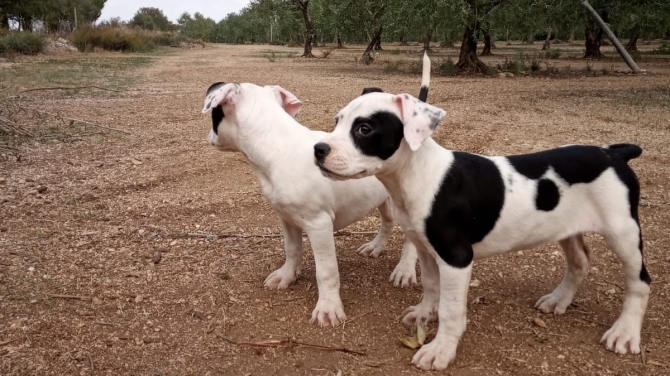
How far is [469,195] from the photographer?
119 inches

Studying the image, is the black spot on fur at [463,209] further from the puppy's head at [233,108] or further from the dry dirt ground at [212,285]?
the puppy's head at [233,108]

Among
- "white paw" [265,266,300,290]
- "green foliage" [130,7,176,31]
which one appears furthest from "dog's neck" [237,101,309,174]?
"green foliage" [130,7,176,31]

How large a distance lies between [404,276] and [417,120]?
5.81 ft

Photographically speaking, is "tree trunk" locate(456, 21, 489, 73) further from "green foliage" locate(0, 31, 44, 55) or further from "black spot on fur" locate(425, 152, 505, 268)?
"green foliage" locate(0, 31, 44, 55)

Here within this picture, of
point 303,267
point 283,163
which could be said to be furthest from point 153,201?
point 283,163

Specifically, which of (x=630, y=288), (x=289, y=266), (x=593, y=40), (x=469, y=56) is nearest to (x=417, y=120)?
(x=630, y=288)

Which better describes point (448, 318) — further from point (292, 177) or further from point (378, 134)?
point (292, 177)

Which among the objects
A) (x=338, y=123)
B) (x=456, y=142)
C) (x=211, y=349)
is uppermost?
(x=338, y=123)

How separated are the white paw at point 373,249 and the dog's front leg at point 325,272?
1090 mm

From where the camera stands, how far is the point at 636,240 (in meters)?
3.12

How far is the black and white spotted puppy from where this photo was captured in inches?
111

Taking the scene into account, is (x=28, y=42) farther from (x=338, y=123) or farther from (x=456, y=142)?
(x=338, y=123)

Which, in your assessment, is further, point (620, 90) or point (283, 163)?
point (620, 90)

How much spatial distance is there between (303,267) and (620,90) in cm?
1277
